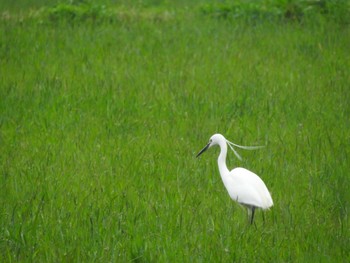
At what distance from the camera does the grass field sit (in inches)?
205

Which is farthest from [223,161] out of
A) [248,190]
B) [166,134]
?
[166,134]

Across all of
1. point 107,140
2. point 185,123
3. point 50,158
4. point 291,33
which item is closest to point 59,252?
point 50,158

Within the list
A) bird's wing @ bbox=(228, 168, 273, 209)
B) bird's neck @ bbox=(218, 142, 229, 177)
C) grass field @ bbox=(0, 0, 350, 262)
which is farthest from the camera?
bird's neck @ bbox=(218, 142, 229, 177)

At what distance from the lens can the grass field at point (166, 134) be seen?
17.1 feet

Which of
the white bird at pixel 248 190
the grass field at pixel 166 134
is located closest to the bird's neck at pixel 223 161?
the white bird at pixel 248 190

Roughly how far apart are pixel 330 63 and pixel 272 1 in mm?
2826

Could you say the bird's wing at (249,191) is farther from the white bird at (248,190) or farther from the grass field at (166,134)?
the grass field at (166,134)

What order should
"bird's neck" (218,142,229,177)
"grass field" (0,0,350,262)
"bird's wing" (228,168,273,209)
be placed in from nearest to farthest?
"grass field" (0,0,350,262), "bird's wing" (228,168,273,209), "bird's neck" (218,142,229,177)

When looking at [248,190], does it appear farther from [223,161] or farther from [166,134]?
[166,134]

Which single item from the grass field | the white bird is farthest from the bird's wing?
the grass field

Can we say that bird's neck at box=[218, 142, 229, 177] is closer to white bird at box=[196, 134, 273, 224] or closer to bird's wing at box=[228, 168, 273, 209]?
white bird at box=[196, 134, 273, 224]

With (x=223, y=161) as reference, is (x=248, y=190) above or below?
below

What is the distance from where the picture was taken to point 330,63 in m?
9.66

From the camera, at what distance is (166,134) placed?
24.5ft
